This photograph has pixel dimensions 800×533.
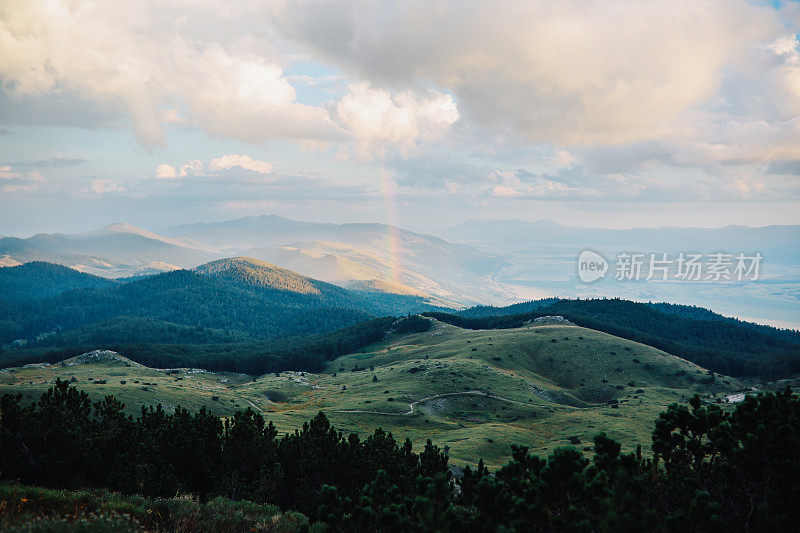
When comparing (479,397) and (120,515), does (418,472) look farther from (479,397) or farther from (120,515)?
(479,397)

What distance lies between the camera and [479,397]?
5856 inches

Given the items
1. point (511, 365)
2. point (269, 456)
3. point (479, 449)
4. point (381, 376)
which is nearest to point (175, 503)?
point (269, 456)

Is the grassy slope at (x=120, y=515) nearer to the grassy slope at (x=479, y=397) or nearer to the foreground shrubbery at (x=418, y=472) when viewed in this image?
the foreground shrubbery at (x=418, y=472)

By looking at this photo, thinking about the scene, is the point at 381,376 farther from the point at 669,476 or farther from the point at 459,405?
the point at 669,476

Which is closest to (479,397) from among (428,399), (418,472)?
(428,399)

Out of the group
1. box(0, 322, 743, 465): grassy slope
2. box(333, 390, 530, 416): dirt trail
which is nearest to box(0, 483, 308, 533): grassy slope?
box(0, 322, 743, 465): grassy slope

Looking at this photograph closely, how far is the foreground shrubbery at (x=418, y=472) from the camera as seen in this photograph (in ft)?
58.3

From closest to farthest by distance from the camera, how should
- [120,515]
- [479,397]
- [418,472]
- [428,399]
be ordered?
1. [120,515]
2. [418,472]
3. [428,399]
4. [479,397]

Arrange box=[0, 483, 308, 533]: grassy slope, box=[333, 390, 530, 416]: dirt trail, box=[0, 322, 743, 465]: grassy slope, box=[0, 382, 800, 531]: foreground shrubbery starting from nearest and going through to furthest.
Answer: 1. box=[0, 483, 308, 533]: grassy slope
2. box=[0, 382, 800, 531]: foreground shrubbery
3. box=[0, 322, 743, 465]: grassy slope
4. box=[333, 390, 530, 416]: dirt trail

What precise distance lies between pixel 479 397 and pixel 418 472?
12094 centimetres

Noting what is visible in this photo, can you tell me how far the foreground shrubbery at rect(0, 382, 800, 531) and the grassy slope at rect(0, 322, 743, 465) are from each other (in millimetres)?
53046

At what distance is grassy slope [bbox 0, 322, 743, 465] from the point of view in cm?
10981

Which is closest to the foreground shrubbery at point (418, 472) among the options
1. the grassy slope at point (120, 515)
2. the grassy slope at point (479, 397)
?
the grassy slope at point (120, 515)

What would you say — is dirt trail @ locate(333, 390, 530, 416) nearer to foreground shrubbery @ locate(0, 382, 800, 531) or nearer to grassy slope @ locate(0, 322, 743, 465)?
grassy slope @ locate(0, 322, 743, 465)
